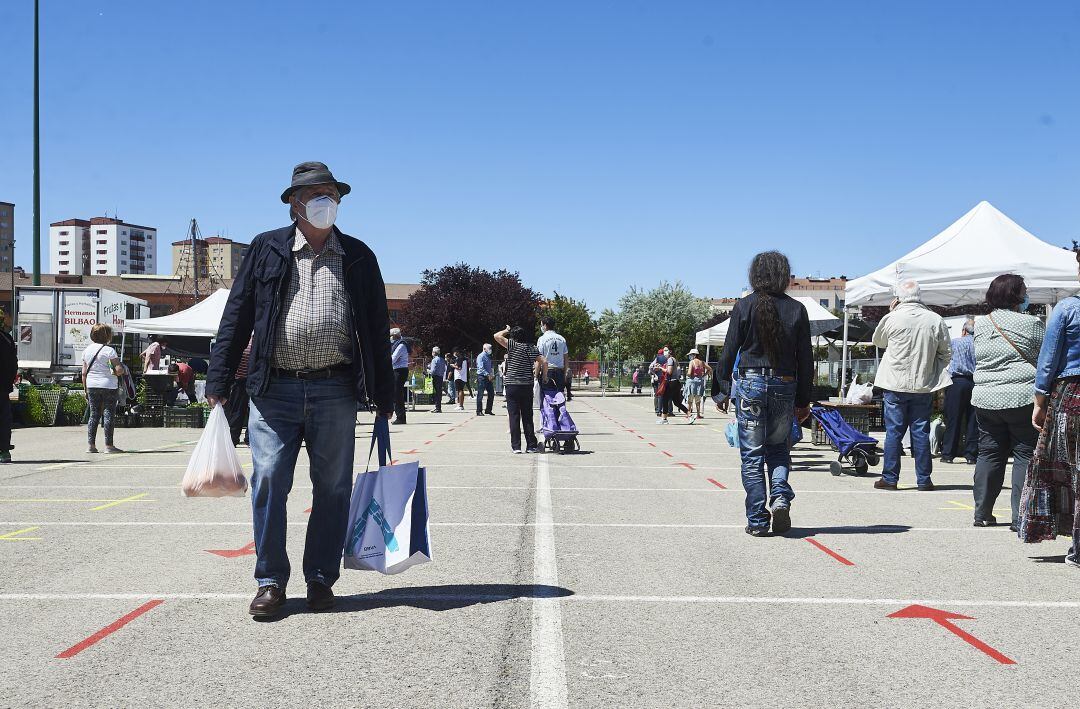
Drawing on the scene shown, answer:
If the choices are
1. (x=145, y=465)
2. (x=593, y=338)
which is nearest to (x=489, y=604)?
(x=145, y=465)

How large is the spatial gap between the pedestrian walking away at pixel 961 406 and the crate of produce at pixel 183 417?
13.4 meters

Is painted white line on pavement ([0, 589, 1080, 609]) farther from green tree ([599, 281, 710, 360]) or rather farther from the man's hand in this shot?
green tree ([599, 281, 710, 360])

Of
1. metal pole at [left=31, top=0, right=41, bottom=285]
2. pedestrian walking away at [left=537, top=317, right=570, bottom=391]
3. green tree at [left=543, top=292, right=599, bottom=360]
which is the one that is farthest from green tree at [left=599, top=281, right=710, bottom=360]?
pedestrian walking away at [left=537, top=317, right=570, bottom=391]

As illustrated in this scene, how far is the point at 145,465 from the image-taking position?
11758mm

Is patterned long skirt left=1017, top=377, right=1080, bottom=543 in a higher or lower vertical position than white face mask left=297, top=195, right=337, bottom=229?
lower

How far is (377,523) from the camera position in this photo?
4.72 meters

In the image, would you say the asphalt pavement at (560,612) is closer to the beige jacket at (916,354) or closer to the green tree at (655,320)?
the beige jacket at (916,354)

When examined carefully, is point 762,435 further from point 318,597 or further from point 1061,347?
point 318,597

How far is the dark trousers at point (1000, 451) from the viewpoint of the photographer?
7008 millimetres

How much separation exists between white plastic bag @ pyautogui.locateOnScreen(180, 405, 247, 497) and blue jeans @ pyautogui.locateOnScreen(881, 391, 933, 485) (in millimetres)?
6977

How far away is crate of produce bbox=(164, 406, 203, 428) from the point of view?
18.9m

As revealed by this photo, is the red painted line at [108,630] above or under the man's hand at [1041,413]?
under

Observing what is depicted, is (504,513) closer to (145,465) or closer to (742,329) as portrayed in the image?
(742,329)

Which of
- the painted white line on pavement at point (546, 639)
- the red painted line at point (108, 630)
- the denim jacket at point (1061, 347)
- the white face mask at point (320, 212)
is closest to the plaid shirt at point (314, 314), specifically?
the white face mask at point (320, 212)
